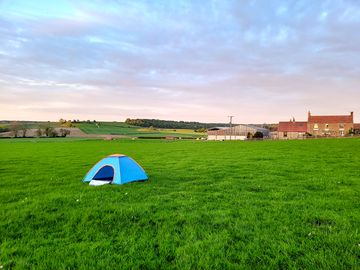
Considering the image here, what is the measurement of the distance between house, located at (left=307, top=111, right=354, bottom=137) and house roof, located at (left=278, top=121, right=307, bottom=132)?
194 centimetres

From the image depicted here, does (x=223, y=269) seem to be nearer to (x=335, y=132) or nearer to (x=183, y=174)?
A: (x=183, y=174)

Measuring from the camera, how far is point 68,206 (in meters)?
9.19

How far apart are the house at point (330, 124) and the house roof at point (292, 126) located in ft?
6.35

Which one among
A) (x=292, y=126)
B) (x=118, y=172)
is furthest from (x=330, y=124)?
(x=118, y=172)

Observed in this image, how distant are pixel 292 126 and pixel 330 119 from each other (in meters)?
12.6

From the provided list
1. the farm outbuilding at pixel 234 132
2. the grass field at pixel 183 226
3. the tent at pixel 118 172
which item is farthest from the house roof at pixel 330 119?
the tent at pixel 118 172

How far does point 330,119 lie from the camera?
95.9m

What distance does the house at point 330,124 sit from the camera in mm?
93000

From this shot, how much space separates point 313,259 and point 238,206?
12.1ft

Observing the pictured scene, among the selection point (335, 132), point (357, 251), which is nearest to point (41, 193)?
point (357, 251)

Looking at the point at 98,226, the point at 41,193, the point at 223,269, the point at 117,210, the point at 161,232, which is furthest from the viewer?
the point at 41,193

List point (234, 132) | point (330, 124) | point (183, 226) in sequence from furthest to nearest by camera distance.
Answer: point (234, 132) < point (330, 124) < point (183, 226)

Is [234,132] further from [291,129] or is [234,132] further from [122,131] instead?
[122,131]

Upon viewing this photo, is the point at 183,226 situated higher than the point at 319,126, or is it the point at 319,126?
the point at 319,126
